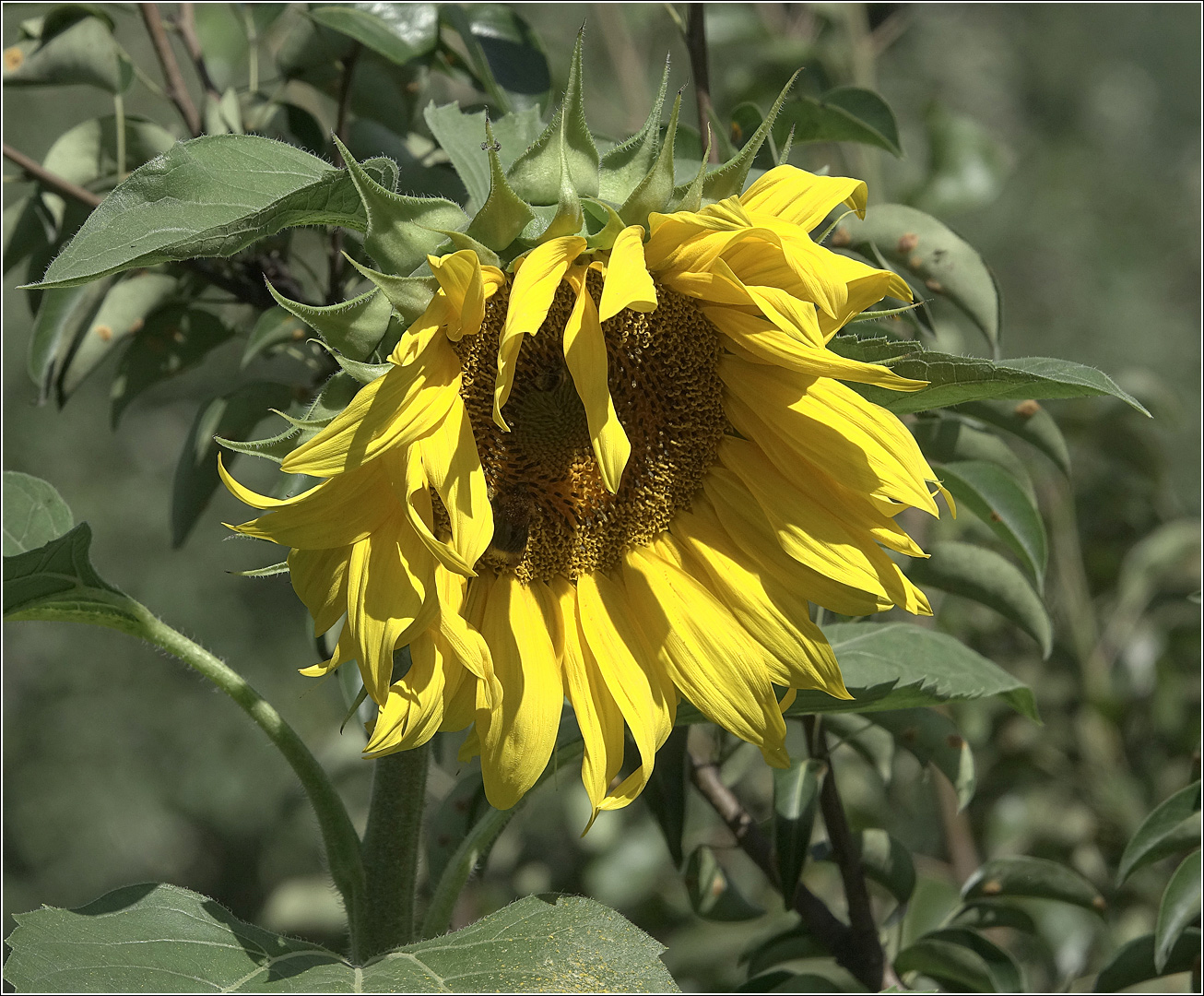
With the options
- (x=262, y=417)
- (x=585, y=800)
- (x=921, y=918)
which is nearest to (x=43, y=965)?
(x=262, y=417)

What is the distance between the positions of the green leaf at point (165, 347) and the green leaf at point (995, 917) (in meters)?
1.08

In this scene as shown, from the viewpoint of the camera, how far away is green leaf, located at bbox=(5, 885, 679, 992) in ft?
2.35

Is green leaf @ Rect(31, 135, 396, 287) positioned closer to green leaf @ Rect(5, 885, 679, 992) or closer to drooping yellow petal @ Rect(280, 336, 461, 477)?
drooping yellow petal @ Rect(280, 336, 461, 477)

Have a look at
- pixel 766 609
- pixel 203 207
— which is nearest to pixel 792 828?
pixel 766 609

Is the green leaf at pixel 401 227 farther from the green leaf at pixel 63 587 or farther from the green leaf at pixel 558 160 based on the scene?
the green leaf at pixel 63 587

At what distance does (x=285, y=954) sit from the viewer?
0.79 m

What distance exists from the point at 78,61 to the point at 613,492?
92 centimetres

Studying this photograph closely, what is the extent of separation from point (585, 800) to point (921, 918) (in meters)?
0.62

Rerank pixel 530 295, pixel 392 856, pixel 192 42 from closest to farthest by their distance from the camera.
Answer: pixel 530 295, pixel 392 856, pixel 192 42

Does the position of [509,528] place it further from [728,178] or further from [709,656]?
[728,178]

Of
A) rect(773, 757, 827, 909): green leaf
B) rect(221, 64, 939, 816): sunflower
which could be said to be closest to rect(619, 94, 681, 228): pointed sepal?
rect(221, 64, 939, 816): sunflower

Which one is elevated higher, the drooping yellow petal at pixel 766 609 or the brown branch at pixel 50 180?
the brown branch at pixel 50 180

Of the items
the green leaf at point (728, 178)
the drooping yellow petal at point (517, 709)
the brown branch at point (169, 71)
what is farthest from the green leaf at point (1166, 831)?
the brown branch at point (169, 71)

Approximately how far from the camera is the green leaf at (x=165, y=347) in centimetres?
131
